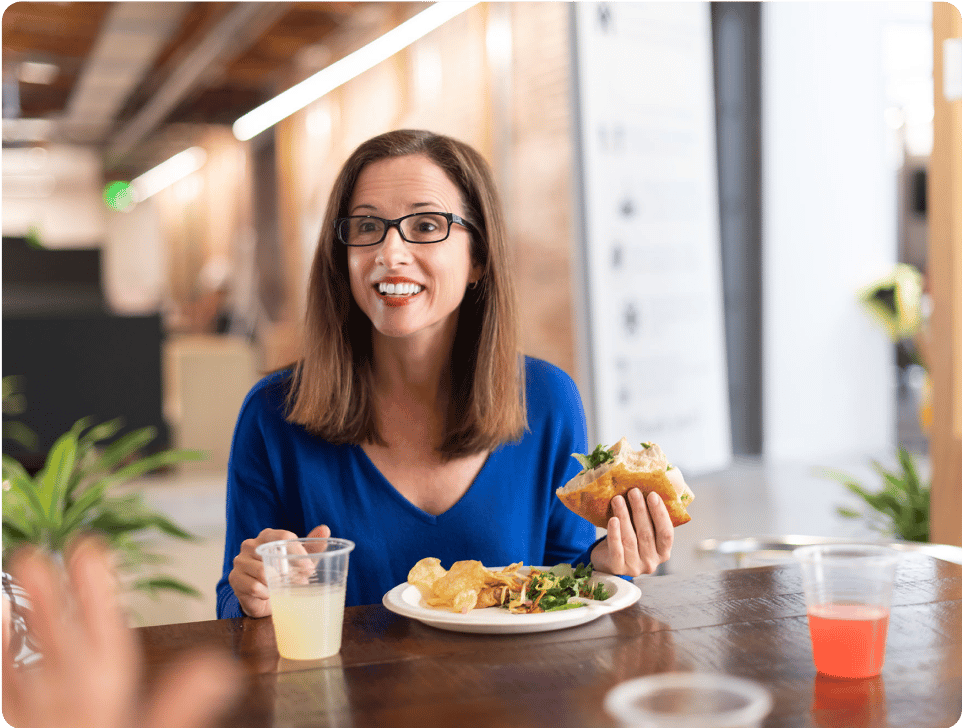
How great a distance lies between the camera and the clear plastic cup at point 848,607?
1.04m

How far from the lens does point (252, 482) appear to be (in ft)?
5.56

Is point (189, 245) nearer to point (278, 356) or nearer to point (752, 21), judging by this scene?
point (278, 356)

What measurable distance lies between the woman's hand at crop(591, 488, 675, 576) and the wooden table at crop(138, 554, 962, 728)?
0.20 ft

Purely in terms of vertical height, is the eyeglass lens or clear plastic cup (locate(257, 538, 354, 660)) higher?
the eyeglass lens

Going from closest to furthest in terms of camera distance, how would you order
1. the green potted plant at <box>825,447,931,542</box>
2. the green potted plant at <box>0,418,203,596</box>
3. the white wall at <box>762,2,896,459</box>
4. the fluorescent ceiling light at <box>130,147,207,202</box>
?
the green potted plant at <box>0,418,203,596</box>, the green potted plant at <box>825,447,931,542</box>, the white wall at <box>762,2,896,459</box>, the fluorescent ceiling light at <box>130,147,207,202</box>

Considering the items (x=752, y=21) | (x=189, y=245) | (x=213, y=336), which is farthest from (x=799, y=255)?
(x=189, y=245)

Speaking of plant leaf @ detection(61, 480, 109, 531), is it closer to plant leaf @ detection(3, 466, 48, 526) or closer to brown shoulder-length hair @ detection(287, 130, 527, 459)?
plant leaf @ detection(3, 466, 48, 526)

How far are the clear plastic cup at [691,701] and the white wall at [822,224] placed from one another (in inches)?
244

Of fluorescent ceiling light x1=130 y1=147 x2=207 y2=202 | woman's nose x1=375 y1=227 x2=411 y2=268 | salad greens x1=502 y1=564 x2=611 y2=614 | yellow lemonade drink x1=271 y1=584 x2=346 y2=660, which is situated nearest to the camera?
yellow lemonade drink x1=271 y1=584 x2=346 y2=660

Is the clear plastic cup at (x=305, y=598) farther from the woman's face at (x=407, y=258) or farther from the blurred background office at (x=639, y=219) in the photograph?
the blurred background office at (x=639, y=219)

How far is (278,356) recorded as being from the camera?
32.0ft

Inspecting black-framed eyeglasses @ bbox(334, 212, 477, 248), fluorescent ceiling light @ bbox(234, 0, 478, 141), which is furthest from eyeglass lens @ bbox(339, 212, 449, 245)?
fluorescent ceiling light @ bbox(234, 0, 478, 141)

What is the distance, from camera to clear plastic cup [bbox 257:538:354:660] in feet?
3.69

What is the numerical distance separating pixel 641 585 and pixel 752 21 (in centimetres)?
601
